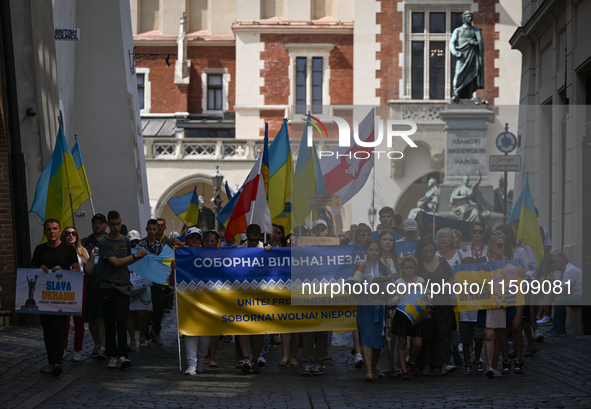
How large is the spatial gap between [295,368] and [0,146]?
693 cm

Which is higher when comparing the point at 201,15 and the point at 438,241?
the point at 201,15

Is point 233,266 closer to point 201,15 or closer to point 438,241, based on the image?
point 438,241

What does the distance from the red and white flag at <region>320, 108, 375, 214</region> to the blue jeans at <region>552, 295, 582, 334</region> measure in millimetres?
5363

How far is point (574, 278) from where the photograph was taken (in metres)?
14.3

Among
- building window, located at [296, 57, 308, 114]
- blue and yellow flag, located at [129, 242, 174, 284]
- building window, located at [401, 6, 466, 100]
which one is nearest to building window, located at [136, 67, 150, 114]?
building window, located at [296, 57, 308, 114]

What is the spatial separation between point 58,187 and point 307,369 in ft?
16.8

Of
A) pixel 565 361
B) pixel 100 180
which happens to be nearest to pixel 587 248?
pixel 565 361

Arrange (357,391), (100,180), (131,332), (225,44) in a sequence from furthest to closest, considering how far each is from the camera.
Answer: (225,44) → (100,180) → (131,332) → (357,391)

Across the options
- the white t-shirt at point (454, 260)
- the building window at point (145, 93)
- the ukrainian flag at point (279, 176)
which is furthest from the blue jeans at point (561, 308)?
the building window at point (145, 93)

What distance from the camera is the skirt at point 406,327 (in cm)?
980

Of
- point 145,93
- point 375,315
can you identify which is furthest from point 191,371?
point 145,93

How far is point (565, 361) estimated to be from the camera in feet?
36.0

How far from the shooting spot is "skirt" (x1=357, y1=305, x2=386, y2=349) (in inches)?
385

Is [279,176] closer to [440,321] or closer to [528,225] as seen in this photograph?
[528,225]
